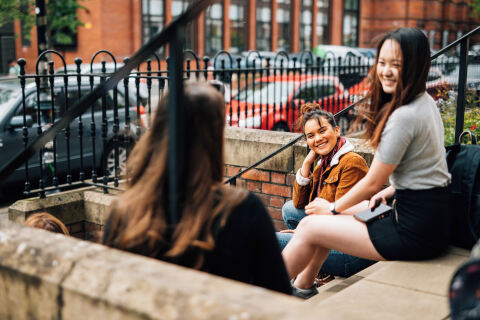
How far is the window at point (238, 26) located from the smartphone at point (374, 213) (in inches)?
1098

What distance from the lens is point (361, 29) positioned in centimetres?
3769

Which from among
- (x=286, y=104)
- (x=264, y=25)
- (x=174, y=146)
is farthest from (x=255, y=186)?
(x=264, y=25)

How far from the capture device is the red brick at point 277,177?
5.48 m

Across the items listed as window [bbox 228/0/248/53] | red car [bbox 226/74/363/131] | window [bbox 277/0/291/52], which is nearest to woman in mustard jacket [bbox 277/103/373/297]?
red car [bbox 226/74/363/131]

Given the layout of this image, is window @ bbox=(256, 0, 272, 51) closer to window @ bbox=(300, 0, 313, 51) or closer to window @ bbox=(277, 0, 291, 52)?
window @ bbox=(277, 0, 291, 52)

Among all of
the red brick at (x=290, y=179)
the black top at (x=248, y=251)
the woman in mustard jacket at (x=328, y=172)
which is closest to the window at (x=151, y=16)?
the red brick at (x=290, y=179)

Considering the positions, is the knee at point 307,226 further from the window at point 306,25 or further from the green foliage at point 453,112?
the window at point 306,25

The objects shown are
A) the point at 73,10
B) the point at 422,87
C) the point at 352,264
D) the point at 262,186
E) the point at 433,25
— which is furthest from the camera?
the point at 433,25

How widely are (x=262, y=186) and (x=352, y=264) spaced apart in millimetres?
1944

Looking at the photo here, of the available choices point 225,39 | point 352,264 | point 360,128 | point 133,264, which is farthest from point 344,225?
point 225,39

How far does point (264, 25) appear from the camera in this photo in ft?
105

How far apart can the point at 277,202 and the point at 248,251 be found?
354 cm

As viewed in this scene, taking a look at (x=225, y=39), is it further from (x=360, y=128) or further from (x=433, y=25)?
(x=360, y=128)

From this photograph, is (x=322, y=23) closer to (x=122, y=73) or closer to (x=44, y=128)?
(x=44, y=128)
